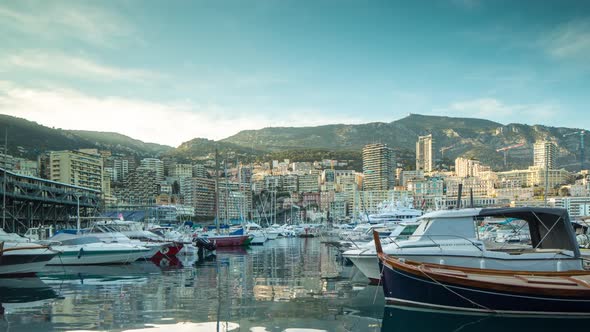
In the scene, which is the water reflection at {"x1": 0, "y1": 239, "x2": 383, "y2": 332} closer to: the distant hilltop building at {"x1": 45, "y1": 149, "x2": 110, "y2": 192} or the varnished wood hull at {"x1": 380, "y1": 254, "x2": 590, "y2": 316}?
the varnished wood hull at {"x1": 380, "y1": 254, "x2": 590, "y2": 316}

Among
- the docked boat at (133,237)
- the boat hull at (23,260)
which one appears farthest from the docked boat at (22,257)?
the docked boat at (133,237)

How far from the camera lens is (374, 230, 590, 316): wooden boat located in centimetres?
1162

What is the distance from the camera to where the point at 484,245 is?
15.2 m

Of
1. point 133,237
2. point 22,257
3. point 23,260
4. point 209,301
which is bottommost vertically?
point 133,237

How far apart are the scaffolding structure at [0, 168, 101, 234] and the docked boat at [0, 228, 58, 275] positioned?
3053 centimetres

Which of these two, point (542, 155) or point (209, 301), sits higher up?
point (542, 155)

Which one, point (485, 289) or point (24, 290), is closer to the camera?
point (485, 289)

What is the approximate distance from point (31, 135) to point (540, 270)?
544ft

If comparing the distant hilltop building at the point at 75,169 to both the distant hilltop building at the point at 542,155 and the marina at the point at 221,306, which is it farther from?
the distant hilltop building at the point at 542,155

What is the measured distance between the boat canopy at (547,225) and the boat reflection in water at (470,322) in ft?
10.5

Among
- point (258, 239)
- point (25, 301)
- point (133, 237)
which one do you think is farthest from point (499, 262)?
point (258, 239)

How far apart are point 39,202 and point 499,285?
60.1m

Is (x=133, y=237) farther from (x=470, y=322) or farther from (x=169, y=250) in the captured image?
(x=470, y=322)

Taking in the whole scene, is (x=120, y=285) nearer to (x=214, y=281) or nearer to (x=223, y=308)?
(x=214, y=281)
